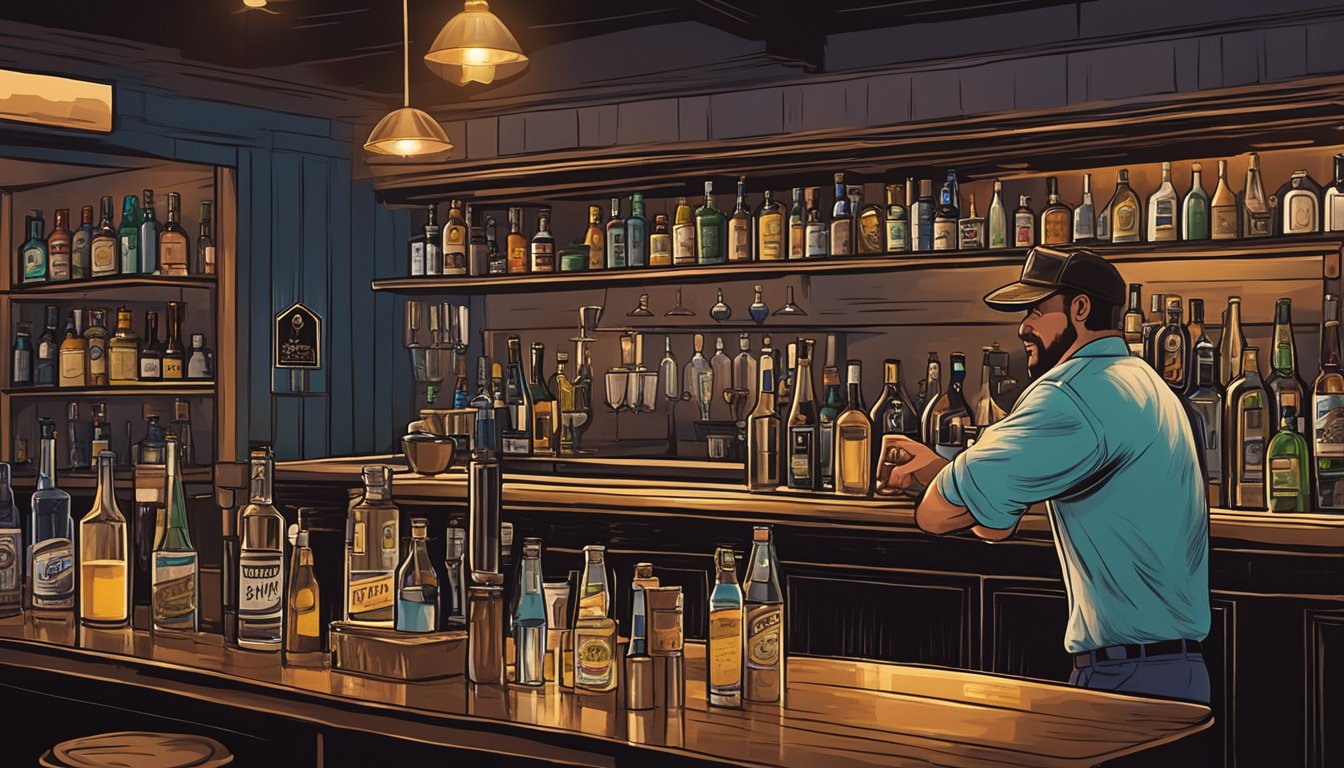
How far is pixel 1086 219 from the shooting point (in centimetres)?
428

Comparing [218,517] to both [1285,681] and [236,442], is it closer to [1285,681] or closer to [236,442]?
[1285,681]

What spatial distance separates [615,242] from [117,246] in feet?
7.13

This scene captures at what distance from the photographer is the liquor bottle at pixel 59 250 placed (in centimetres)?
575

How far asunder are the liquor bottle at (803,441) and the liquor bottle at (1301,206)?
55.6 inches

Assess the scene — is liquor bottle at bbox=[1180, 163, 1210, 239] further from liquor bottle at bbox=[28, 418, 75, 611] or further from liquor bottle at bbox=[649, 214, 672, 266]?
liquor bottle at bbox=[28, 418, 75, 611]

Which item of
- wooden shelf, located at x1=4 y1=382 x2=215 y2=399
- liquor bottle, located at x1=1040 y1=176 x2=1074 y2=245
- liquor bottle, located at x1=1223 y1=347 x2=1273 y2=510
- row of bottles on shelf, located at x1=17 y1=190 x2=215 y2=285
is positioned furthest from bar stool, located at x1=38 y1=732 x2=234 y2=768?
row of bottles on shelf, located at x1=17 y1=190 x2=215 y2=285

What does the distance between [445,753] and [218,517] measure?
726 millimetres

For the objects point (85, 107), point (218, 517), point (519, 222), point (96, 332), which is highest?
point (85, 107)

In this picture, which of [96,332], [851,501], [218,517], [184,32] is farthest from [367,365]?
[218,517]

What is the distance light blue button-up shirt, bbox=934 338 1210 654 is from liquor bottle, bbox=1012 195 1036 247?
5.28 feet

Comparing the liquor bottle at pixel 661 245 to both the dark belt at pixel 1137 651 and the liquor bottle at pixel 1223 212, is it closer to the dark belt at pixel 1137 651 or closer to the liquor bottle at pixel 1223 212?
the liquor bottle at pixel 1223 212

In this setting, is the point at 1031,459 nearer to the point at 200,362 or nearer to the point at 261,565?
the point at 261,565

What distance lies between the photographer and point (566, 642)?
1.91m

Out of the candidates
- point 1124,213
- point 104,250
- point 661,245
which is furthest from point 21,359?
point 1124,213
